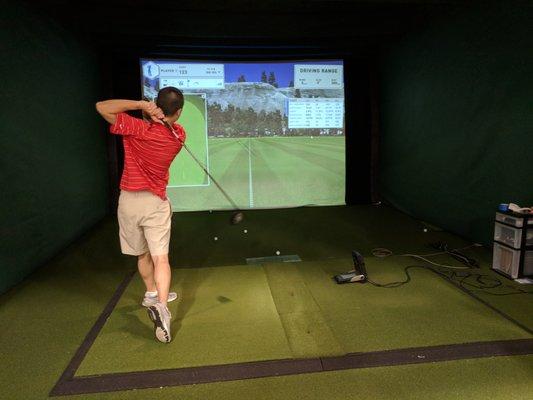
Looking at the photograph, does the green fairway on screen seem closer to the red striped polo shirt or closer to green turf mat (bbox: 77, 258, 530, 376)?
green turf mat (bbox: 77, 258, 530, 376)

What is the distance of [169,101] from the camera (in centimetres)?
204

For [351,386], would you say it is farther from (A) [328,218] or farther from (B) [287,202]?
(B) [287,202]

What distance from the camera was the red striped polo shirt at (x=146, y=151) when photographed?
6.58 ft

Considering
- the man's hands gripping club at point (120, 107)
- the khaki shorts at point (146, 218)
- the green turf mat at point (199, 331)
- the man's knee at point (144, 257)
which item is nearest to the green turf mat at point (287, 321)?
the green turf mat at point (199, 331)

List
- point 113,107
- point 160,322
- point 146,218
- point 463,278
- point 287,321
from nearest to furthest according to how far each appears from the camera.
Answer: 1. point 113,107
2. point 160,322
3. point 146,218
4. point 287,321
5. point 463,278

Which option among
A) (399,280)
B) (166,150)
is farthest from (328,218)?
(166,150)

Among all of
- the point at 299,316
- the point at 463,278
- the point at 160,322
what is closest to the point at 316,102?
the point at 463,278

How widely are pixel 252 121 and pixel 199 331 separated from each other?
14.4 feet

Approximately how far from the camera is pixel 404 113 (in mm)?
5430

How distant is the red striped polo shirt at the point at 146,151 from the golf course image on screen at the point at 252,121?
12.1 ft

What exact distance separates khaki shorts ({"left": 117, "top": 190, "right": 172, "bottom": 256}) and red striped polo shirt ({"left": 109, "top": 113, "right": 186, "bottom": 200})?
47 millimetres

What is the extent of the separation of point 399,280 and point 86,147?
12.9 feet

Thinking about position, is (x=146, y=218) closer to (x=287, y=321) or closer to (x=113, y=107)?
(x=113, y=107)

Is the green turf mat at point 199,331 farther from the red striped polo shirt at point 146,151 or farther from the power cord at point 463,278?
the power cord at point 463,278
